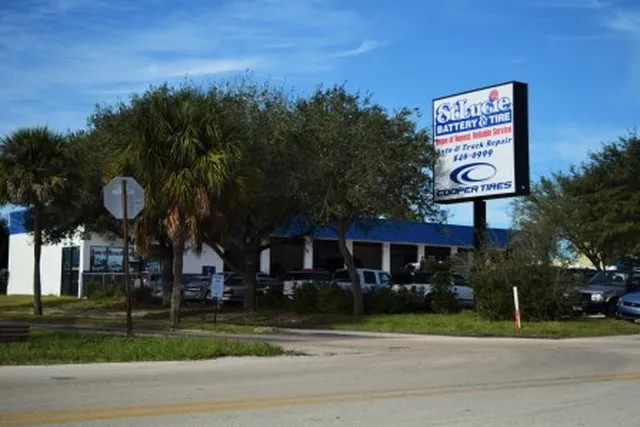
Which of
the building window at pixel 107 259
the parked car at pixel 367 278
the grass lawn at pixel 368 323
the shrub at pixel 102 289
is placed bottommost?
the grass lawn at pixel 368 323

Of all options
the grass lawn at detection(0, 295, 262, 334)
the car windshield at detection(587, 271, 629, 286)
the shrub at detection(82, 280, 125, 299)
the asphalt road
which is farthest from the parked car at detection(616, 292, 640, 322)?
the shrub at detection(82, 280, 125, 299)

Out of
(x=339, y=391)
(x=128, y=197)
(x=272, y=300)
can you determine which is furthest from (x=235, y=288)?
(x=339, y=391)

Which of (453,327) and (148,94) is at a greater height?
(148,94)

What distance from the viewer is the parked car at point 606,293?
3138cm

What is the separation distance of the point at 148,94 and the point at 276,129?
212 inches

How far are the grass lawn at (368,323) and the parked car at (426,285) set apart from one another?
8.22 feet

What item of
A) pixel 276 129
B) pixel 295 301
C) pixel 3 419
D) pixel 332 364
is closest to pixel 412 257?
pixel 295 301

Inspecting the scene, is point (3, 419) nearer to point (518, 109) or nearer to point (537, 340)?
point (537, 340)

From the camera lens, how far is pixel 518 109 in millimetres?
29266

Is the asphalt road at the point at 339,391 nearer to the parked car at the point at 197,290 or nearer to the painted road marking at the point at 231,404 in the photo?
the painted road marking at the point at 231,404

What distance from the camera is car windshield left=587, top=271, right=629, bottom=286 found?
32.6 m

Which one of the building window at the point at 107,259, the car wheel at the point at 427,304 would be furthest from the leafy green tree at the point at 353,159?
the building window at the point at 107,259

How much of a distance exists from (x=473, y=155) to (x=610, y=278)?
7.90 meters

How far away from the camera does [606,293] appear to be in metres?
31.5
